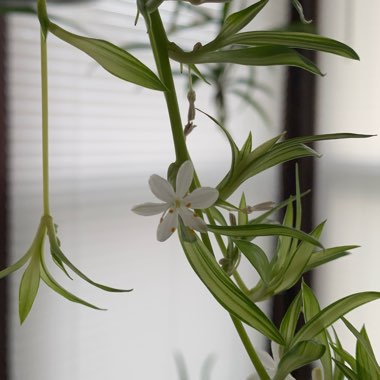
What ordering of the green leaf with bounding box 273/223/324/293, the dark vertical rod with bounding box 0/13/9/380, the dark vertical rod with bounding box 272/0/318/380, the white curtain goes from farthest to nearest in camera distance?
the dark vertical rod with bounding box 272/0/318/380, the white curtain, the dark vertical rod with bounding box 0/13/9/380, the green leaf with bounding box 273/223/324/293

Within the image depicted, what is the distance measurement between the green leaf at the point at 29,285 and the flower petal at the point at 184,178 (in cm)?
12

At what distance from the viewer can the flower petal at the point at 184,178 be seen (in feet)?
1.15

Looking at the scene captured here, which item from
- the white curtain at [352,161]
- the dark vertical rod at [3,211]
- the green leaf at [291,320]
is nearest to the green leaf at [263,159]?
the green leaf at [291,320]

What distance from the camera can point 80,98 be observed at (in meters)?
1.23

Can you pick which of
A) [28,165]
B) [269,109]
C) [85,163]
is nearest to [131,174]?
[85,163]

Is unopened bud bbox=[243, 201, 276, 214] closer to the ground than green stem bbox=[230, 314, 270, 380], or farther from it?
farther from it

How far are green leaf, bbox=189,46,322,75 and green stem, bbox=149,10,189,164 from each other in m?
0.02

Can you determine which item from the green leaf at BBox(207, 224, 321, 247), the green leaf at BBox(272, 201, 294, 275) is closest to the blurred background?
the green leaf at BBox(272, 201, 294, 275)

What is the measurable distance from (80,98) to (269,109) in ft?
1.96

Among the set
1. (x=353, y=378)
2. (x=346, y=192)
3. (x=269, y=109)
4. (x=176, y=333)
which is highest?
(x=269, y=109)

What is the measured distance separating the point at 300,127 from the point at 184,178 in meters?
1.38

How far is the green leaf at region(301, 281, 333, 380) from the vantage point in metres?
0.48

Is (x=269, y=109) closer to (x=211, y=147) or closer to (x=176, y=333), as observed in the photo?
(x=211, y=147)

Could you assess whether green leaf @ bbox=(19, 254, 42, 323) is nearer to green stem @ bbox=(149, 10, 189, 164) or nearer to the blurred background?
green stem @ bbox=(149, 10, 189, 164)
